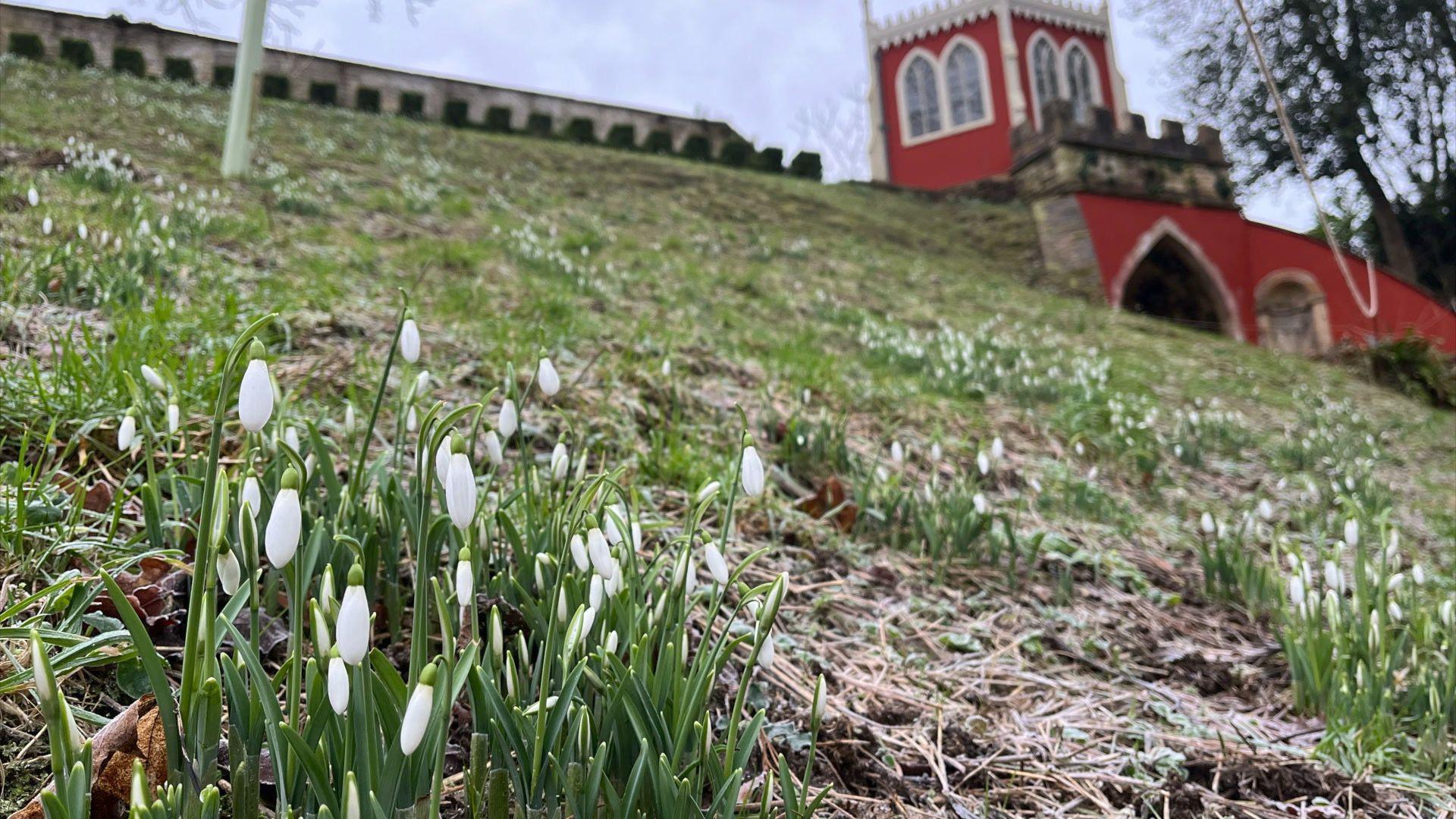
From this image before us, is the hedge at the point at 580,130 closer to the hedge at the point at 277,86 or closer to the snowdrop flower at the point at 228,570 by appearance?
the hedge at the point at 277,86

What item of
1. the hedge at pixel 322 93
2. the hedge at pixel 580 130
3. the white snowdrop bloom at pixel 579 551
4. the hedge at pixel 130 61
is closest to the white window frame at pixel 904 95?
the hedge at pixel 580 130

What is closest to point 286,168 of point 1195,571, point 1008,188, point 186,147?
point 186,147

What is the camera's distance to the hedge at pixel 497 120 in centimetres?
1705

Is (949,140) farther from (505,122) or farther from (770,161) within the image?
(505,122)

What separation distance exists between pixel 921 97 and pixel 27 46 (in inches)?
756

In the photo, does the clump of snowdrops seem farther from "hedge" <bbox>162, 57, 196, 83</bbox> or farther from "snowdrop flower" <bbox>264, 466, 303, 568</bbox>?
"hedge" <bbox>162, 57, 196, 83</bbox>

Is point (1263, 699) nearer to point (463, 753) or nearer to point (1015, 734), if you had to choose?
point (1015, 734)

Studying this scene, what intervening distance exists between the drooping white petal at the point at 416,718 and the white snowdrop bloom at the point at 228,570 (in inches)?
14.0

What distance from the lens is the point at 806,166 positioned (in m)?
18.8

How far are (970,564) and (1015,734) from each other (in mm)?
940

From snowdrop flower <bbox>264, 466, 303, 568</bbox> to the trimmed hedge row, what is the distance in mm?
17268

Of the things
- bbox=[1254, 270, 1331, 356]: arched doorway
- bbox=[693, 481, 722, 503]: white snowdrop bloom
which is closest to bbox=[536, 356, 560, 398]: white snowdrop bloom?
bbox=[693, 481, 722, 503]: white snowdrop bloom

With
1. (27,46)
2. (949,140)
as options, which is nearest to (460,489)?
(27,46)

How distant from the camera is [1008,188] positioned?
17.0 meters
